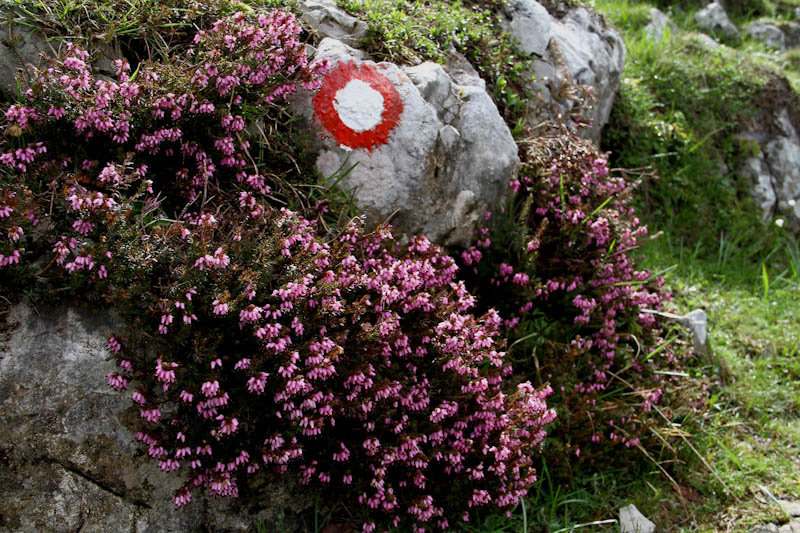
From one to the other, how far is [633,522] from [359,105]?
2.91m

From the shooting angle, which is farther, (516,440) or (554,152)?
(554,152)

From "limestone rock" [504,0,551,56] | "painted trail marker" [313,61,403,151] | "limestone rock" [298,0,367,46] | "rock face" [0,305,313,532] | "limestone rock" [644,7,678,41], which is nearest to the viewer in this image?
"rock face" [0,305,313,532]

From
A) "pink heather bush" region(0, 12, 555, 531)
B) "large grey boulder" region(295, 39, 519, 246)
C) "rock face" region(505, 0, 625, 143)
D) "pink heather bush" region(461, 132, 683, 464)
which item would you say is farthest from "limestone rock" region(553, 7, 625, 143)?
"pink heather bush" region(0, 12, 555, 531)

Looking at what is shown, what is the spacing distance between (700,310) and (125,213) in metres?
4.25

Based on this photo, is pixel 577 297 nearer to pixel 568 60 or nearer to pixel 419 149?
pixel 419 149

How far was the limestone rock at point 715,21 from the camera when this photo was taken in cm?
941

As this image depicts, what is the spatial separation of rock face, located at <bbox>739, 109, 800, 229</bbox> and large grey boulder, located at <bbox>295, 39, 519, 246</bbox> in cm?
419

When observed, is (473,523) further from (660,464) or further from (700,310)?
(700,310)

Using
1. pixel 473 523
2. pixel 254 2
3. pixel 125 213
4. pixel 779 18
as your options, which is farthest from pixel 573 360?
pixel 779 18

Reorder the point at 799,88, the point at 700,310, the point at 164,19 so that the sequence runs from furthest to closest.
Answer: the point at 799,88
the point at 700,310
the point at 164,19

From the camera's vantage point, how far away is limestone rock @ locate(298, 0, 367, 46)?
4414 mm

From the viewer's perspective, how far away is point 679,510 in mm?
3932

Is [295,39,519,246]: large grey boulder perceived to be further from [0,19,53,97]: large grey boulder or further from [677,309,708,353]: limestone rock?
[677,309,708,353]: limestone rock

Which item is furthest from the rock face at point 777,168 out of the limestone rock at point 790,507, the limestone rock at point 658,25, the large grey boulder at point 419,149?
the large grey boulder at point 419,149
